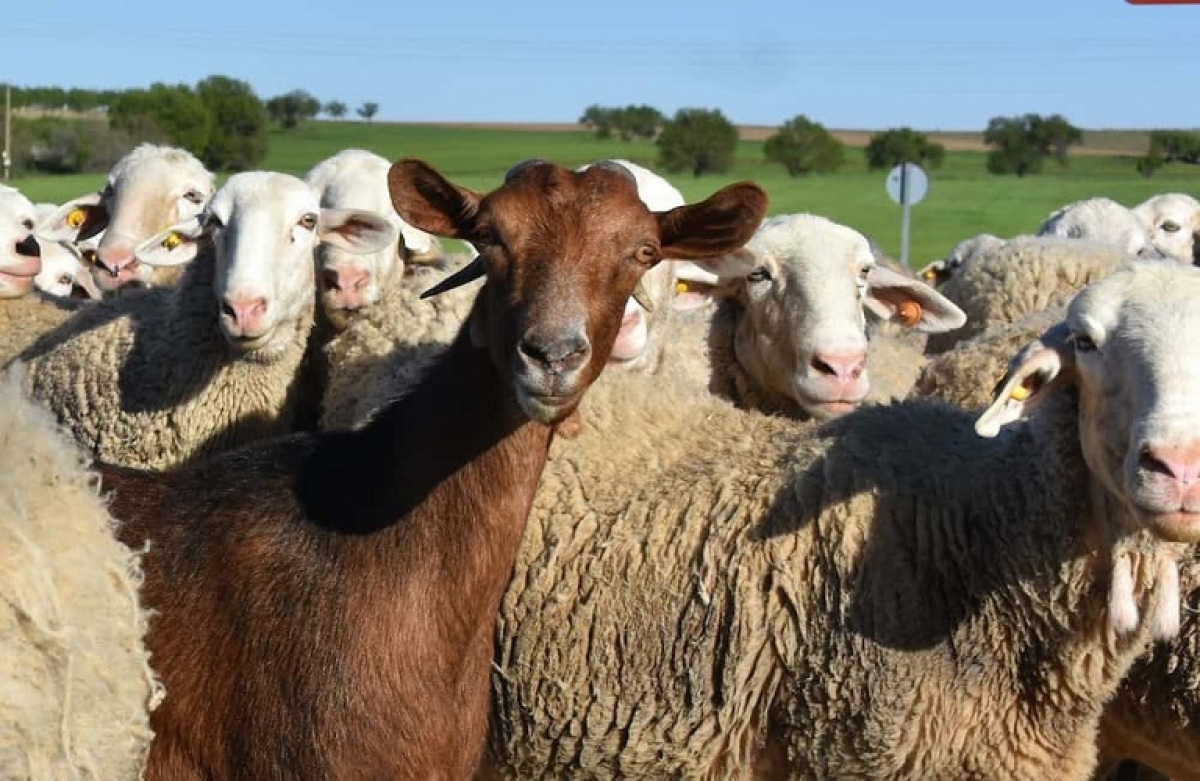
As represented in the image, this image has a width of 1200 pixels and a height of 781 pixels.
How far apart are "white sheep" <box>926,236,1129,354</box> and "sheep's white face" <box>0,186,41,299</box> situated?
447 centimetres

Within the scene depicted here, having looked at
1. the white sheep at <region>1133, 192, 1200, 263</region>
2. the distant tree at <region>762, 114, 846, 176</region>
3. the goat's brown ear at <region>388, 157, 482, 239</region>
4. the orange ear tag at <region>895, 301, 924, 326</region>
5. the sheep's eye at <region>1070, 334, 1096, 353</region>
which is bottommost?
the distant tree at <region>762, 114, 846, 176</region>

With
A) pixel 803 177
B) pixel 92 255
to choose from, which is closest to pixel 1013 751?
pixel 92 255

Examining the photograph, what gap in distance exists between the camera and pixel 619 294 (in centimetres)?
381

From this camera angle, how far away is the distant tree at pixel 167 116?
156 feet

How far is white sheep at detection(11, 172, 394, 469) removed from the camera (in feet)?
19.6

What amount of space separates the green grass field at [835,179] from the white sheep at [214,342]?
23614 millimetres

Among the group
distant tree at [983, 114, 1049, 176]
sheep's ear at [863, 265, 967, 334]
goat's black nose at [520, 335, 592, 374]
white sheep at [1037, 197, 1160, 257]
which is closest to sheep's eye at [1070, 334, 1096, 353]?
goat's black nose at [520, 335, 592, 374]

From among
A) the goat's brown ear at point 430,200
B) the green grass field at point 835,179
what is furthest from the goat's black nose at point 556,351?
the green grass field at point 835,179

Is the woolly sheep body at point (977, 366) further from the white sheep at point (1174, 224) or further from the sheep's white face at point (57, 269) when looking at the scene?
the sheep's white face at point (57, 269)

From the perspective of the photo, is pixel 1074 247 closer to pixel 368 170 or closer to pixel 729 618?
pixel 368 170

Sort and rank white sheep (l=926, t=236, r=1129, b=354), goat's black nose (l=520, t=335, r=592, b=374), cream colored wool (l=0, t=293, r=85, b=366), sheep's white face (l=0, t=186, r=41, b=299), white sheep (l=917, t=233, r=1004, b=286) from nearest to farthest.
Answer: goat's black nose (l=520, t=335, r=592, b=374)
cream colored wool (l=0, t=293, r=85, b=366)
white sheep (l=926, t=236, r=1129, b=354)
sheep's white face (l=0, t=186, r=41, b=299)
white sheep (l=917, t=233, r=1004, b=286)

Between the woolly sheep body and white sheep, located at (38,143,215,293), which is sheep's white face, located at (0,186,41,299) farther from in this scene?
the woolly sheep body

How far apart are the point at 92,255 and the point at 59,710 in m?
5.89

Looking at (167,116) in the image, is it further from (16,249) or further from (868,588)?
(868,588)
